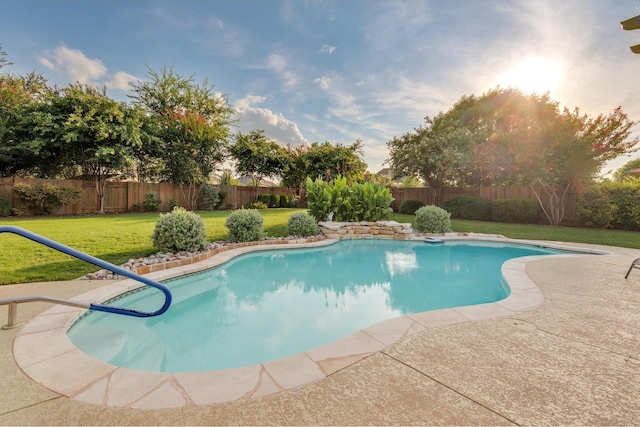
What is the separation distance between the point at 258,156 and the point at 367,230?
12.7 m

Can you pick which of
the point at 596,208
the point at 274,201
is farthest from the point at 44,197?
the point at 596,208

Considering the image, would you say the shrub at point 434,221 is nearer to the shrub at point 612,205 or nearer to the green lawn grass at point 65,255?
the green lawn grass at point 65,255

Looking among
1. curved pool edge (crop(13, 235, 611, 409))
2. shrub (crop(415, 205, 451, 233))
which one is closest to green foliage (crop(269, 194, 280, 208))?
shrub (crop(415, 205, 451, 233))

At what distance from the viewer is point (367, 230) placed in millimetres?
8992

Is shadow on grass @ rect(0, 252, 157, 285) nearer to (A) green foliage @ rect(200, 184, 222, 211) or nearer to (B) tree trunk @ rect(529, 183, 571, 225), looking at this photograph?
(A) green foliage @ rect(200, 184, 222, 211)

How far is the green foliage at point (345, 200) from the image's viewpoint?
31.0 feet

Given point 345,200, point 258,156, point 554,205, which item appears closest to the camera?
point 345,200

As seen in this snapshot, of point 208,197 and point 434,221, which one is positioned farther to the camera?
point 208,197

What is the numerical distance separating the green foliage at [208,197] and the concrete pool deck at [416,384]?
1461 centimetres

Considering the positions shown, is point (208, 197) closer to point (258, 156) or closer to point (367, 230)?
point (258, 156)

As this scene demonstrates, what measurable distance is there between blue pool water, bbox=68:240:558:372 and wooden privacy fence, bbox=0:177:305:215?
37.9 feet

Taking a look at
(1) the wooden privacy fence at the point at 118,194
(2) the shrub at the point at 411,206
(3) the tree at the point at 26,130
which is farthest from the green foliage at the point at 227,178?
(2) the shrub at the point at 411,206

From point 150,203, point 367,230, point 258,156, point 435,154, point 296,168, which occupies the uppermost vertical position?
point 258,156

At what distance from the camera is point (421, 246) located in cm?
791
